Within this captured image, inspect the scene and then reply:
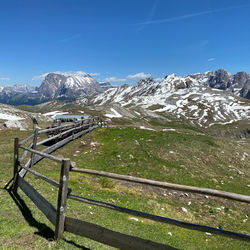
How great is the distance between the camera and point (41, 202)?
7.63 meters

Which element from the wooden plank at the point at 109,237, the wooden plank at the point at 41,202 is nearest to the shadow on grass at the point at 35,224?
the wooden plank at the point at 41,202

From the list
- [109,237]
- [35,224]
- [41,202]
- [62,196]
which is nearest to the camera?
[109,237]

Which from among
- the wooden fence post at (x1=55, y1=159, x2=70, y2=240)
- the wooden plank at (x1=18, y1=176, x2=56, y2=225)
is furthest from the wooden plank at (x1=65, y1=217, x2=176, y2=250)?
the wooden plank at (x1=18, y1=176, x2=56, y2=225)

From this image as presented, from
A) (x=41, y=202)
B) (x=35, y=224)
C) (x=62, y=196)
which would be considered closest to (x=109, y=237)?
(x=62, y=196)

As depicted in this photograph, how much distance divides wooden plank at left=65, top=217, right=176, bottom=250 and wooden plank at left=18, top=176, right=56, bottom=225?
0.66m

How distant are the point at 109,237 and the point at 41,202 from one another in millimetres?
3300

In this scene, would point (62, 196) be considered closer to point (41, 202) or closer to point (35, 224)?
point (41, 202)

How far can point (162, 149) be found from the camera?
22719mm

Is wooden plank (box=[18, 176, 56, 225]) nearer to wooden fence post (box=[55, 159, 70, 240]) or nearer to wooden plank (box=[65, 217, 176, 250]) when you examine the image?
wooden fence post (box=[55, 159, 70, 240])

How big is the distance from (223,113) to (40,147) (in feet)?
552

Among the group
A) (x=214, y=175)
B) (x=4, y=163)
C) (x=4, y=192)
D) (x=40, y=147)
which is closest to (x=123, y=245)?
(x=4, y=192)

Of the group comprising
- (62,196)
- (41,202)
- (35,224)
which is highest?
(62,196)

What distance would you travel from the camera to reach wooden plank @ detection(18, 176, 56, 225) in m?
6.89

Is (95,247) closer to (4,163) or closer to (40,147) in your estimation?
(4,163)
